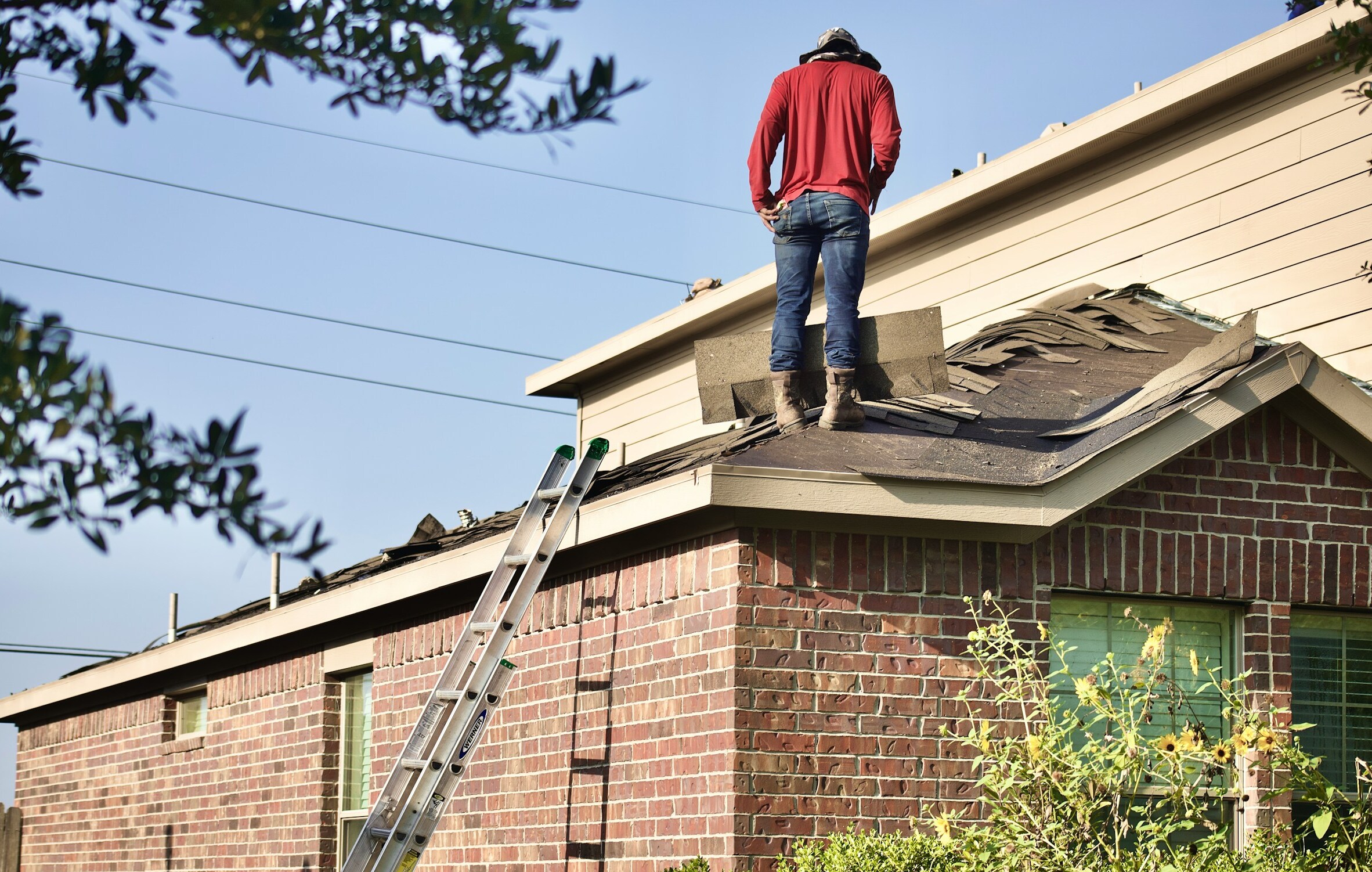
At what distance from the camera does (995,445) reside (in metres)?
8.27

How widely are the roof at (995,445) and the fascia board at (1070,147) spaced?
1582mm

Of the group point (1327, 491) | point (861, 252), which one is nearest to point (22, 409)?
point (861, 252)

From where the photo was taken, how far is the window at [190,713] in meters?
14.4

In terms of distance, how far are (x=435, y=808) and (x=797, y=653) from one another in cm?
230

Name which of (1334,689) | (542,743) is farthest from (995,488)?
(542,743)

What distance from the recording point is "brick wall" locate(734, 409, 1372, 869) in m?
7.48

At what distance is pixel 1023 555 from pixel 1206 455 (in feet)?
4.36

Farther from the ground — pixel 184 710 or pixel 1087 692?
pixel 1087 692

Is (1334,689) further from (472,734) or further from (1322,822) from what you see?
(472,734)

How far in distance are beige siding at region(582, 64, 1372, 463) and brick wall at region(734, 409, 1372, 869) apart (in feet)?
7.25

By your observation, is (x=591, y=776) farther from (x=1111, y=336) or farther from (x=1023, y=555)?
(x=1111, y=336)

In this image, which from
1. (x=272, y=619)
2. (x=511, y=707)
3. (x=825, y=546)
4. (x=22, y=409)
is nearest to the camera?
(x=22, y=409)

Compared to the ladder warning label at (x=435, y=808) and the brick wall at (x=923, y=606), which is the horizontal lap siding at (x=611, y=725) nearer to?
the brick wall at (x=923, y=606)

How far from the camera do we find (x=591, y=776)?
8.58 meters
